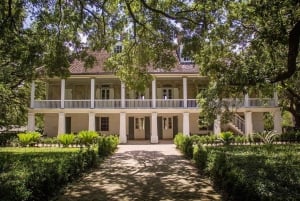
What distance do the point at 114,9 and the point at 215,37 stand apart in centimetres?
516

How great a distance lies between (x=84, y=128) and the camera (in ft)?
118

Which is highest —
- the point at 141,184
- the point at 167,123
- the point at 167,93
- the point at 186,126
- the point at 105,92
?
the point at 105,92

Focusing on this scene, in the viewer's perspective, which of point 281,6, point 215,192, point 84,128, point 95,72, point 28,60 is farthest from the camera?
point 84,128

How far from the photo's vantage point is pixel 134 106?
107 feet

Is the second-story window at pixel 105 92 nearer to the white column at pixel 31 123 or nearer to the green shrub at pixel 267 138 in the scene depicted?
the white column at pixel 31 123

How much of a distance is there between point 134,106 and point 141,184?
21.0 m

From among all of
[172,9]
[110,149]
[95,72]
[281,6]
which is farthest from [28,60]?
[95,72]

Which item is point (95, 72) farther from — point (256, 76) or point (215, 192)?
point (215, 192)

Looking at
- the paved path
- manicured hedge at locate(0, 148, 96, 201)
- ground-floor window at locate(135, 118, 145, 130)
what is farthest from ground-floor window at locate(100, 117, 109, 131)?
manicured hedge at locate(0, 148, 96, 201)

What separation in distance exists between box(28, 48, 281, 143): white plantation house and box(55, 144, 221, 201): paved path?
1615 cm

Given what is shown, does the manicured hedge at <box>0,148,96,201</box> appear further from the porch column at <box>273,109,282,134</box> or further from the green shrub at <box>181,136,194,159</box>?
the porch column at <box>273,109,282,134</box>

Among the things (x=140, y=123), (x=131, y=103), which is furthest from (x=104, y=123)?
(x=131, y=103)

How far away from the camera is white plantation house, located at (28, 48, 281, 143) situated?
32188 mm

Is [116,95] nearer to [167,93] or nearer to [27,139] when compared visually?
[167,93]
